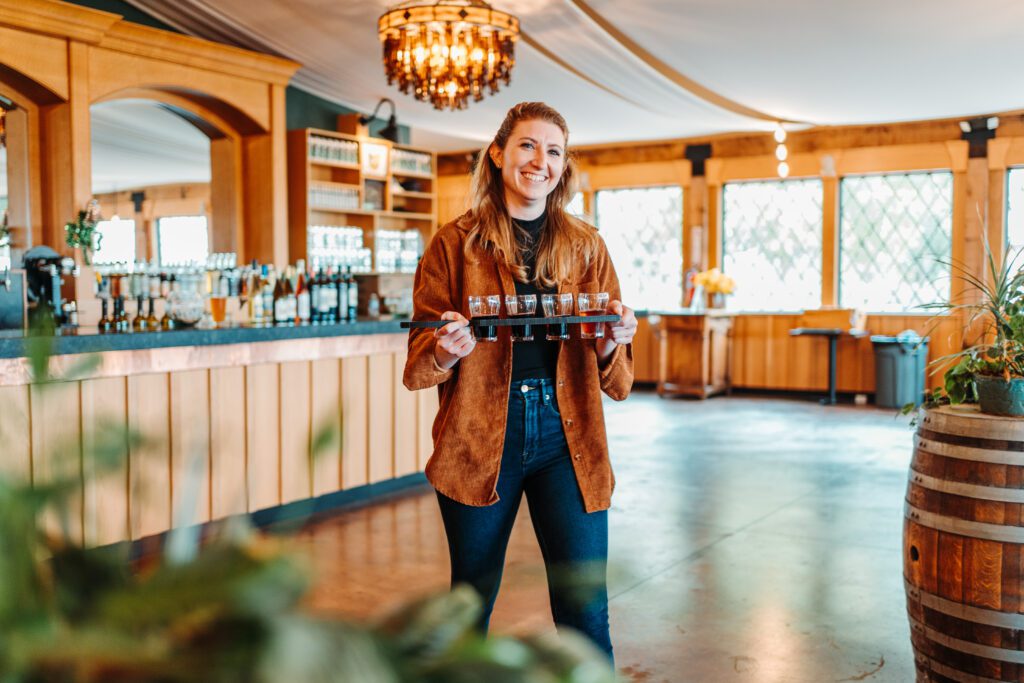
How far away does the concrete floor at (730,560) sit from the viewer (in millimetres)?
3287

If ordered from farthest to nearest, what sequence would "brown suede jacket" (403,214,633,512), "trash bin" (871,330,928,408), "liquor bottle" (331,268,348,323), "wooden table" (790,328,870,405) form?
"wooden table" (790,328,870,405), "trash bin" (871,330,928,408), "liquor bottle" (331,268,348,323), "brown suede jacket" (403,214,633,512)

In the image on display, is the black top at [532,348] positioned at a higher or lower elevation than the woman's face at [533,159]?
lower

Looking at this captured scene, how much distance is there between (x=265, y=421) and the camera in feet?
16.2

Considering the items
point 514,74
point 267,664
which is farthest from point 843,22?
point 267,664

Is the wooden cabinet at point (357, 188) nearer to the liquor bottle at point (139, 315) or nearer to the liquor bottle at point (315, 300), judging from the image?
the liquor bottle at point (315, 300)

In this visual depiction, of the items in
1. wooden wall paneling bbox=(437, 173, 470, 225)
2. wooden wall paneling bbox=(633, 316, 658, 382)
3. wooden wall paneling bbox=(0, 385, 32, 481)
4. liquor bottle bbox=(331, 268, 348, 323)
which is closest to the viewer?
wooden wall paneling bbox=(0, 385, 32, 481)

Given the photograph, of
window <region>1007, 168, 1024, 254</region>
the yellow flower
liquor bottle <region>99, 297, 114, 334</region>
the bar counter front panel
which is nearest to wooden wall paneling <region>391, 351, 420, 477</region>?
the bar counter front panel

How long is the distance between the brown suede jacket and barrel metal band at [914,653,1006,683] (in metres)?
1.15

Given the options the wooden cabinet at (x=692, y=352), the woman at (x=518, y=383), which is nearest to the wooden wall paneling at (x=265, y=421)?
the woman at (x=518, y=383)

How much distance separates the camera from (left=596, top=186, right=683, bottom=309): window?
11945mm

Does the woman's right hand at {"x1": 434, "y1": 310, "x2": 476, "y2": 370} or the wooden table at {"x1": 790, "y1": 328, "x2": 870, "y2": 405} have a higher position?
the woman's right hand at {"x1": 434, "y1": 310, "x2": 476, "y2": 370}

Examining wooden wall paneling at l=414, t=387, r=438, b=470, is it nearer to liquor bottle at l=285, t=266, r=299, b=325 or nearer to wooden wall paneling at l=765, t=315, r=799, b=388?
liquor bottle at l=285, t=266, r=299, b=325

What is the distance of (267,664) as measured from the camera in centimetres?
42

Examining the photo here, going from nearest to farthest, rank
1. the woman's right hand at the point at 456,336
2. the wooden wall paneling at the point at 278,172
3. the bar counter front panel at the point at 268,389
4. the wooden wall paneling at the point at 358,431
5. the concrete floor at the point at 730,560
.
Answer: the woman's right hand at the point at 456,336 < the concrete floor at the point at 730,560 < the bar counter front panel at the point at 268,389 < the wooden wall paneling at the point at 358,431 < the wooden wall paneling at the point at 278,172
